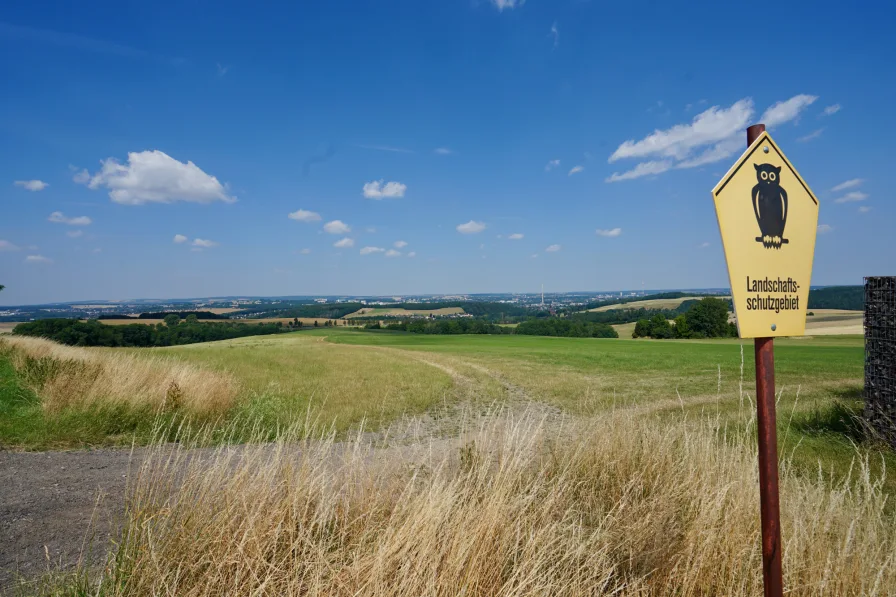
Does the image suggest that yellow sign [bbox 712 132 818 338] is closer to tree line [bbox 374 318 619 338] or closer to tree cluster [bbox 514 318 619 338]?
tree line [bbox 374 318 619 338]

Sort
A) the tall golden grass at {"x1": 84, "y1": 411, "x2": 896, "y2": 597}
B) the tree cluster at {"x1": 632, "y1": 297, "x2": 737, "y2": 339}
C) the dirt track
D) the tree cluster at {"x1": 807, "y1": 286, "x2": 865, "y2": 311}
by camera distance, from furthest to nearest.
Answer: the tree cluster at {"x1": 807, "y1": 286, "x2": 865, "y2": 311} < the tree cluster at {"x1": 632, "y1": 297, "x2": 737, "y2": 339} < the dirt track < the tall golden grass at {"x1": 84, "y1": 411, "x2": 896, "y2": 597}

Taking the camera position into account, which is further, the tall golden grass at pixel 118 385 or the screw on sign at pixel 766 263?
the tall golden grass at pixel 118 385

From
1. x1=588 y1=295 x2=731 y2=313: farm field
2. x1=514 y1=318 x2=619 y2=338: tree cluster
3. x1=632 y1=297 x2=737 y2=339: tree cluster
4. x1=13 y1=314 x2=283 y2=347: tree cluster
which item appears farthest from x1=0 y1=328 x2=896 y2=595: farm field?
x1=588 y1=295 x2=731 y2=313: farm field

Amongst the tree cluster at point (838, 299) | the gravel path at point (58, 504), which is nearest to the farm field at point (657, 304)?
the tree cluster at point (838, 299)

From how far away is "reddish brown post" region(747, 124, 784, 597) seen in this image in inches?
96.1

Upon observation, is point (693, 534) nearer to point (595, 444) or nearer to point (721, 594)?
point (721, 594)

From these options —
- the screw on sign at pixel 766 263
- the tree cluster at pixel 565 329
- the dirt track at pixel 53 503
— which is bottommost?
the tree cluster at pixel 565 329

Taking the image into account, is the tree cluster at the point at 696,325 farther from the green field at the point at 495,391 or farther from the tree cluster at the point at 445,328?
the green field at the point at 495,391

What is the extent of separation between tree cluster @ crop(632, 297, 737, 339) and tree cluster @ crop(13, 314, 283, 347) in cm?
5929

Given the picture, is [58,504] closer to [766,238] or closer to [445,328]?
[766,238]

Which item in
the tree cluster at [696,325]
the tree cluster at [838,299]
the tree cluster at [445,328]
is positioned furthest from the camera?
the tree cluster at [838,299]

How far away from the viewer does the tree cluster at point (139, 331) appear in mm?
31125

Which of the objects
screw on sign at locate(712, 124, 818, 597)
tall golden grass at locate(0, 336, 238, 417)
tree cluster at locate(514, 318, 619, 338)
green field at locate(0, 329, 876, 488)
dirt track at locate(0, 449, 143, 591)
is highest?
screw on sign at locate(712, 124, 818, 597)

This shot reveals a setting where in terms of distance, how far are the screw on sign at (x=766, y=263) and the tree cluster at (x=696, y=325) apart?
7849cm
